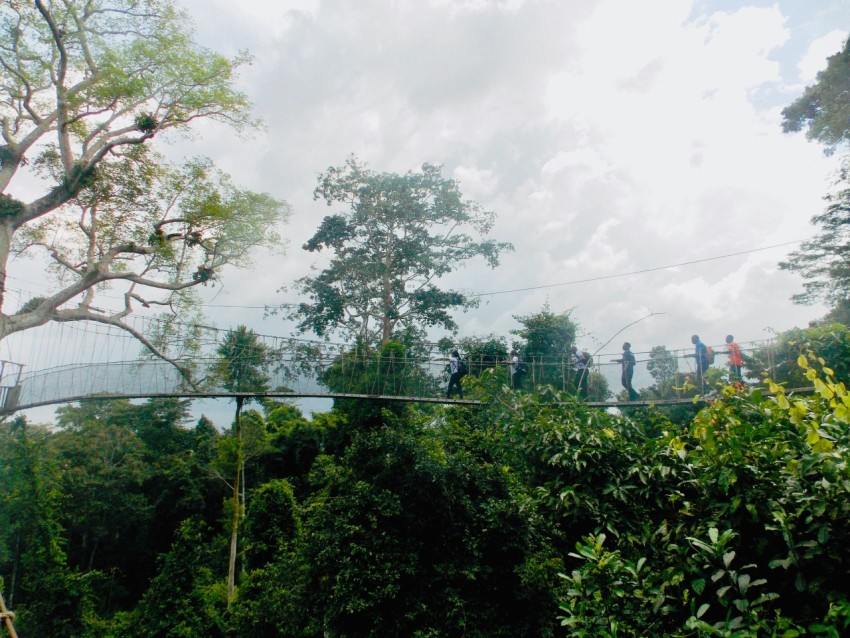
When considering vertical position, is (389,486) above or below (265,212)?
below

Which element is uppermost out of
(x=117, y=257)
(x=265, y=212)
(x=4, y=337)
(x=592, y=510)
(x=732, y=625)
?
(x=265, y=212)

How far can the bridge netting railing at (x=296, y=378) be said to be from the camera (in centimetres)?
871

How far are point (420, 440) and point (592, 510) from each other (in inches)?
206

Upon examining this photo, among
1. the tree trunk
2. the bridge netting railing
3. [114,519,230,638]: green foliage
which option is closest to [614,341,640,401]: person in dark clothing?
the bridge netting railing

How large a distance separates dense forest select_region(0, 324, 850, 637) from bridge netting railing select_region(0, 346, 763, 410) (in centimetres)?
85

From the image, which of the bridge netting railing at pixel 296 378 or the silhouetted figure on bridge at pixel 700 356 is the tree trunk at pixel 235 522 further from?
the silhouetted figure on bridge at pixel 700 356

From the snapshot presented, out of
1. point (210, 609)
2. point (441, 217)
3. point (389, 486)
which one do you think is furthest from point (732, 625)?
point (441, 217)

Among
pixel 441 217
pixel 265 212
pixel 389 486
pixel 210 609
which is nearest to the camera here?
pixel 389 486

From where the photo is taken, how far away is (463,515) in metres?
7.59

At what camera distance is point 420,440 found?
8453 millimetres

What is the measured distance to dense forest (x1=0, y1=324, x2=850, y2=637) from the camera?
6.56 ft

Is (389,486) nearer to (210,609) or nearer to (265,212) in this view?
(210,609)

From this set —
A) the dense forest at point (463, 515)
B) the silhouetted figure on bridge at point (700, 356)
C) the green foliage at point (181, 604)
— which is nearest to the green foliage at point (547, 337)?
the dense forest at point (463, 515)

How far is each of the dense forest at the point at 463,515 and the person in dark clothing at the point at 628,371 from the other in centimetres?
52
